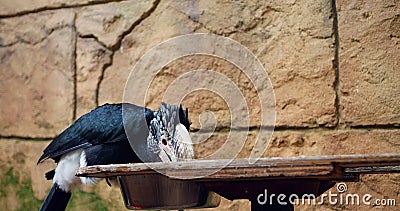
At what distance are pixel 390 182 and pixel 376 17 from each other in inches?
22.0

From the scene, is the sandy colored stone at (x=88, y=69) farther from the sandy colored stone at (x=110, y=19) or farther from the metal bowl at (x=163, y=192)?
the metal bowl at (x=163, y=192)

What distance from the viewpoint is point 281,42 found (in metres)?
2.61

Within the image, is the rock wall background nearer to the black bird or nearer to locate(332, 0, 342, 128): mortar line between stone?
locate(332, 0, 342, 128): mortar line between stone

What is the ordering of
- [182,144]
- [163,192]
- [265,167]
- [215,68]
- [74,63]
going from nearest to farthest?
1. [265,167]
2. [163,192]
3. [182,144]
4. [215,68]
5. [74,63]

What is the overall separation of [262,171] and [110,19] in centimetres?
160

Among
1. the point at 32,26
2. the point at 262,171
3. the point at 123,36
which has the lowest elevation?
the point at 262,171

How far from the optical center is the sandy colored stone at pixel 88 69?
292 cm

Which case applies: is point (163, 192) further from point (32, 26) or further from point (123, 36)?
point (32, 26)

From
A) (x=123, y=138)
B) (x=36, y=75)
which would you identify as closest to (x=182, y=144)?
(x=123, y=138)

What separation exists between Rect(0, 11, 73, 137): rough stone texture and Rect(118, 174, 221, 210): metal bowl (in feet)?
3.95

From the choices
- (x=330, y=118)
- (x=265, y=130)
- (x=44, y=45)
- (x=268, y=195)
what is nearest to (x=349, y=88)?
(x=330, y=118)

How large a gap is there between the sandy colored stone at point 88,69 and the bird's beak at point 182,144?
2.40 feet

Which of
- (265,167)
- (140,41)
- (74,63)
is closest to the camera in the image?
(265,167)

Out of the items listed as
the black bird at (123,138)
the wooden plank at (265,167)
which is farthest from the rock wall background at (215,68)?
the wooden plank at (265,167)
